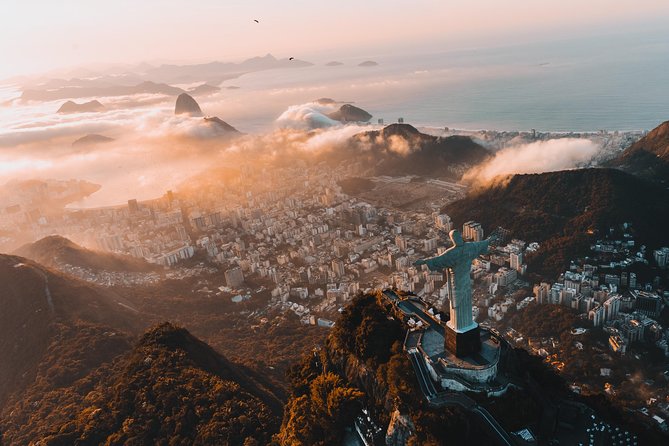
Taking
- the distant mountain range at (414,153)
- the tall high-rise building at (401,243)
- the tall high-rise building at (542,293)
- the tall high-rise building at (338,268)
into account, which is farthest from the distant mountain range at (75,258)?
the distant mountain range at (414,153)

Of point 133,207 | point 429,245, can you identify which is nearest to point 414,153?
point 429,245

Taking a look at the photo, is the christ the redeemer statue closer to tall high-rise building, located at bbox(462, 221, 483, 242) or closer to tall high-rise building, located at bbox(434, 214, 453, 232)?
tall high-rise building, located at bbox(462, 221, 483, 242)

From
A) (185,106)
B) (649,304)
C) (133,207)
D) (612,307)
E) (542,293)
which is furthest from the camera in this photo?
(185,106)

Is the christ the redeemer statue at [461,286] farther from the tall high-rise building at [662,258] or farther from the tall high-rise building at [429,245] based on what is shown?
the tall high-rise building at [429,245]

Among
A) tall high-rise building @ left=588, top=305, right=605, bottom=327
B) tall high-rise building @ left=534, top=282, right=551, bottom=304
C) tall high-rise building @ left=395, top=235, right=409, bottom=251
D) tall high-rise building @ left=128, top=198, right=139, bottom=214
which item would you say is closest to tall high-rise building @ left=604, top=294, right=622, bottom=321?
tall high-rise building @ left=588, top=305, right=605, bottom=327

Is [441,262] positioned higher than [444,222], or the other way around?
[441,262]

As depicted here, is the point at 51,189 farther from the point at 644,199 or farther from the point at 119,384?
the point at 644,199

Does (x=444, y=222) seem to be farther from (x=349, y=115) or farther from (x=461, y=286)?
(x=349, y=115)
